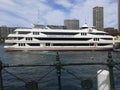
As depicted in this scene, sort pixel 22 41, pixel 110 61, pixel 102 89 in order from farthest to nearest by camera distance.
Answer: pixel 22 41 → pixel 102 89 → pixel 110 61

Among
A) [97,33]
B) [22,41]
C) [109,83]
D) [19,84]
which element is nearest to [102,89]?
[109,83]

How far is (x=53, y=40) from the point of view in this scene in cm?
8012

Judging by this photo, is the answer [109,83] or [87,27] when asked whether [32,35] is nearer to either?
[87,27]

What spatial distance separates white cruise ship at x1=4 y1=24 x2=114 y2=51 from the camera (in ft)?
257

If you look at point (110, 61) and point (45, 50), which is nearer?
point (110, 61)

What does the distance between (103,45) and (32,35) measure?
2023 centimetres

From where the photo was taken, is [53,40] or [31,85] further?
[53,40]

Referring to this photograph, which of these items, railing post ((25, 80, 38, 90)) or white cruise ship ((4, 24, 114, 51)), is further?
white cruise ship ((4, 24, 114, 51))

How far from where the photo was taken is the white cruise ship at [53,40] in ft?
257

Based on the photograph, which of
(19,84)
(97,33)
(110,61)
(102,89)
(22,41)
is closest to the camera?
(110,61)

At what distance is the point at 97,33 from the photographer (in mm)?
83938

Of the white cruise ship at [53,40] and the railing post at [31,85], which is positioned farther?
the white cruise ship at [53,40]

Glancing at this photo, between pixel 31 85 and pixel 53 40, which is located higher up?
pixel 53 40

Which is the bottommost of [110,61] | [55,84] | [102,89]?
[55,84]
